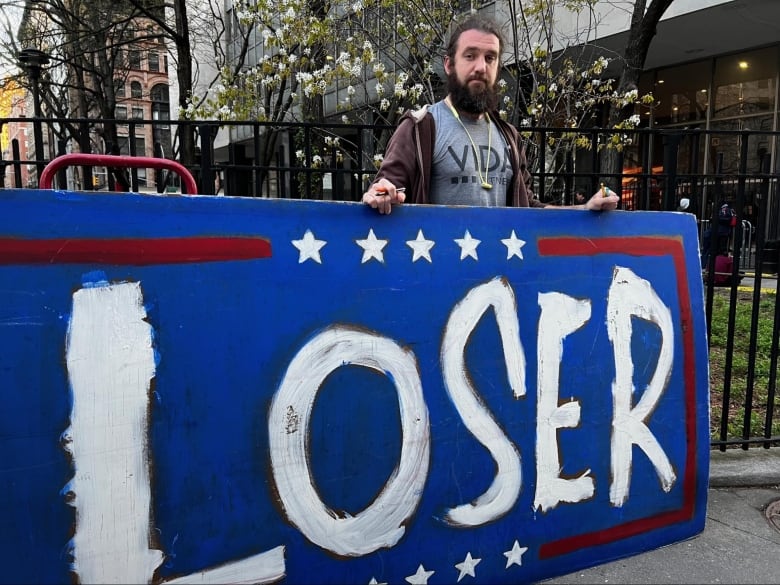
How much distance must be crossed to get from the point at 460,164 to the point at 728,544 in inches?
83.1

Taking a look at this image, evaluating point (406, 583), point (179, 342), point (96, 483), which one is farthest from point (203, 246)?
point (406, 583)

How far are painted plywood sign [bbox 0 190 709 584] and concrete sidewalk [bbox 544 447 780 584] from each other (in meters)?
0.09

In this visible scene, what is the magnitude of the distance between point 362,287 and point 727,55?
16164 mm

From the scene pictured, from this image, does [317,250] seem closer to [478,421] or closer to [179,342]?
[179,342]

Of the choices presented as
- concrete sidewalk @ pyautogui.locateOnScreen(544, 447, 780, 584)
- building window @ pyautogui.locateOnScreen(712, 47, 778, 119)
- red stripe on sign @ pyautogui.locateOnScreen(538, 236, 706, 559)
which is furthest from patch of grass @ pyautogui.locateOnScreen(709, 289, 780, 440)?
building window @ pyautogui.locateOnScreen(712, 47, 778, 119)

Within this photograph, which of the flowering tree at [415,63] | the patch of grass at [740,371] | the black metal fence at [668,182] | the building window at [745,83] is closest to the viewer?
the black metal fence at [668,182]

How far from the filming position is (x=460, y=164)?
245 centimetres

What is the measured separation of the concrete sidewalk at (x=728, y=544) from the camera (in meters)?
2.33

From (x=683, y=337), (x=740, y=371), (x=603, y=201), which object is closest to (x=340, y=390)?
(x=603, y=201)

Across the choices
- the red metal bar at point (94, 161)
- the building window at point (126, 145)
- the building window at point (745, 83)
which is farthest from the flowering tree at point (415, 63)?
the building window at point (745, 83)

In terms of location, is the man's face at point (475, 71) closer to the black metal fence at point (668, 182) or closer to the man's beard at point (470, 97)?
the man's beard at point (470, 97)

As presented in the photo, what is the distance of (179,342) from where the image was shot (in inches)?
65.2

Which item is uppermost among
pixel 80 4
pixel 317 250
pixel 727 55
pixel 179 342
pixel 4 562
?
pixel 80 4

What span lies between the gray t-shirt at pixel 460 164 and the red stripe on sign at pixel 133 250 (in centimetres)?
97
